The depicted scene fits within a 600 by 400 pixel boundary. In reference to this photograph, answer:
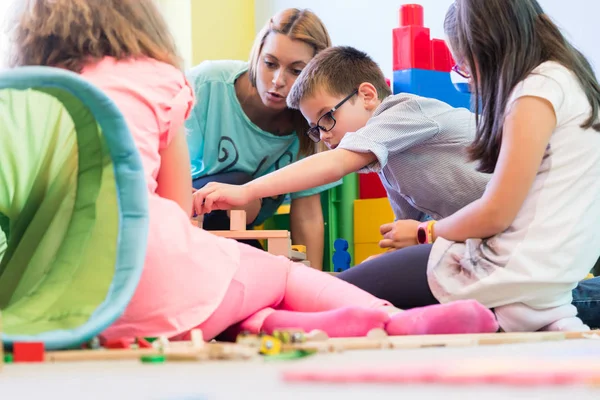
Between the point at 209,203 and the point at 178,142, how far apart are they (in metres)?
0.26

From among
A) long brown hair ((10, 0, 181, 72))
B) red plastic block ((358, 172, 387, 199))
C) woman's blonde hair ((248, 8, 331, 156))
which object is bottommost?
red plastic block ((358, 172, 387, 199))

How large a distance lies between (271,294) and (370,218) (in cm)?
105

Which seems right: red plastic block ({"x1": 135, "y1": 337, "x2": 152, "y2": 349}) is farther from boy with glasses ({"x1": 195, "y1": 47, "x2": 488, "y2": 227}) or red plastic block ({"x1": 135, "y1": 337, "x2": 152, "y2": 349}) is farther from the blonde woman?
the blonde woman

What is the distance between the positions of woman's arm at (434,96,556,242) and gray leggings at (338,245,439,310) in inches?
4.2

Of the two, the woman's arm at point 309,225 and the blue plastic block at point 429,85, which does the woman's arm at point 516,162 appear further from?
the woman's arm at point 309,225

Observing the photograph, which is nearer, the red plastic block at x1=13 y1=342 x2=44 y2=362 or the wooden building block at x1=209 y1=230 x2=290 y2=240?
the red plastic block at x1=13 y1=342 x2=44 y2=362

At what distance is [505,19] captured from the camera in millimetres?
1104

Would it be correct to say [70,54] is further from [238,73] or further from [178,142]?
[238,73]

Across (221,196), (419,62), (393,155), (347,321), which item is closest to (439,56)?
(419,62)

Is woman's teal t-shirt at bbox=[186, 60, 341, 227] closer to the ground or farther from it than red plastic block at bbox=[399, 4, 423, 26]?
closer to the ground

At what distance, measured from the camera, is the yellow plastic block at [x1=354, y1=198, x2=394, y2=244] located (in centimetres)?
200

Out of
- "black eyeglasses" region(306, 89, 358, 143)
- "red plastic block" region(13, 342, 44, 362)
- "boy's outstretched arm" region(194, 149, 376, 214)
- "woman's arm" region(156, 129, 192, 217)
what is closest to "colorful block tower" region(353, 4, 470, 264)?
"black eyeglasses" region(306, 89, 358, 143)

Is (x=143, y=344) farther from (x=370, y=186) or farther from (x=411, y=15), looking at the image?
(x=370, y=186)

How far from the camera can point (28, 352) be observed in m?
0.71
